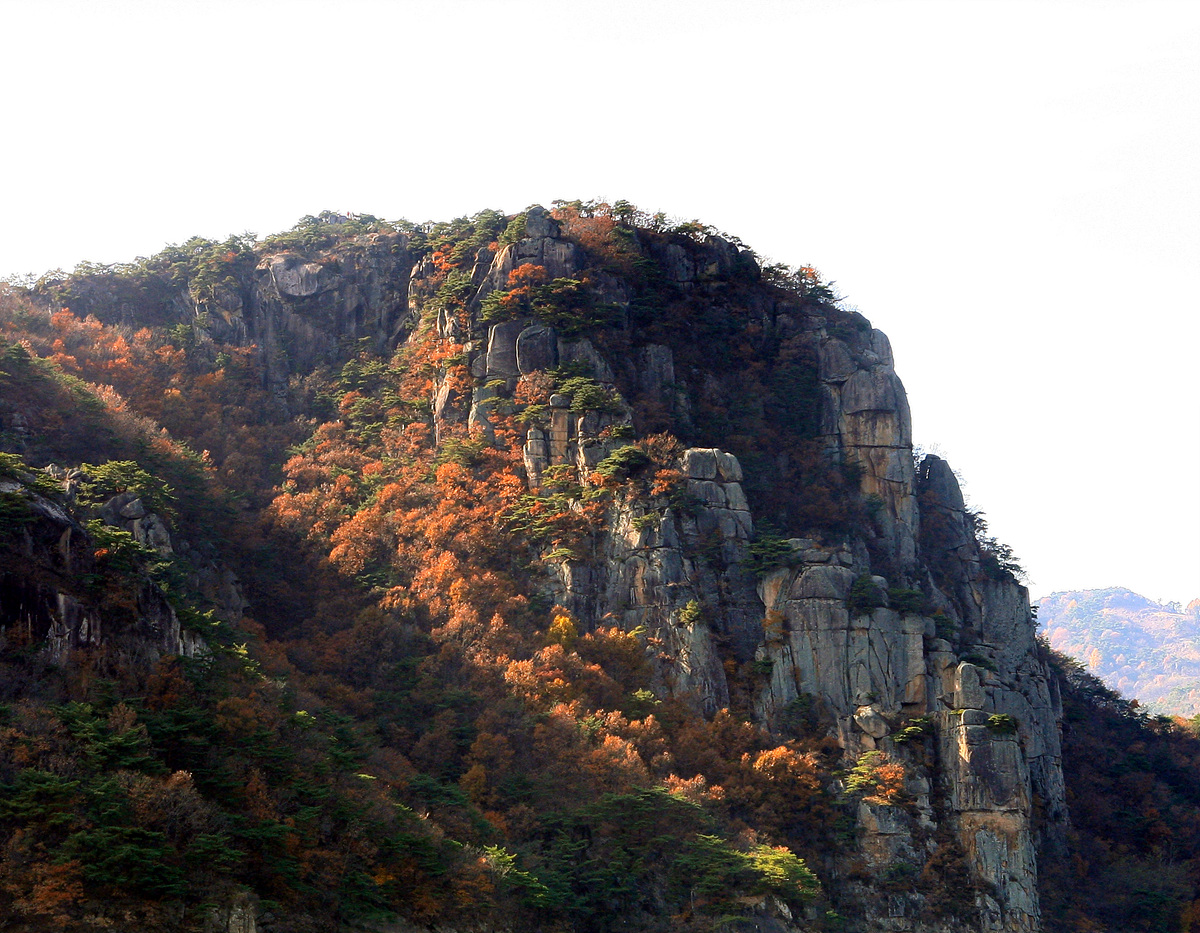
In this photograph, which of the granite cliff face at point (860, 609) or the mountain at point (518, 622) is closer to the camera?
the mountain at point (518, 622)

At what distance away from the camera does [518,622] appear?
5866 cm

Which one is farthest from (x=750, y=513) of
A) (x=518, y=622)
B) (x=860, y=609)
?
(x=518, y=622)

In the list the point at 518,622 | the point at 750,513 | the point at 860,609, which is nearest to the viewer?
the point at 860,609

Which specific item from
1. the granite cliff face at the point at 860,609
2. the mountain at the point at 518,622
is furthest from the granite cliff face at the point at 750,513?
the mountain at the point at 518,622

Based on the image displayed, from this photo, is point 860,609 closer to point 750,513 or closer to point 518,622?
point 750,513

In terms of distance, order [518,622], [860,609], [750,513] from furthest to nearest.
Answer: [750,513] → [518,622] → [860,609]

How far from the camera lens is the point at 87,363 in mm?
69750

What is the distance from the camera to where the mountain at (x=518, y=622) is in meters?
38.1

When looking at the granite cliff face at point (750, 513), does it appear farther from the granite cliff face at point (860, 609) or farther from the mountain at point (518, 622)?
the mountain at point (518, 622)

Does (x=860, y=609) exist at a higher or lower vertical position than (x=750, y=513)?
lower

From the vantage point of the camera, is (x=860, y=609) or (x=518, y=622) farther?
(x=518, y=622)

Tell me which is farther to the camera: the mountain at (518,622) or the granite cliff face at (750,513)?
the granite cliff face at (750,513)

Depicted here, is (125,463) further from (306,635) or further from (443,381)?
(443,381)

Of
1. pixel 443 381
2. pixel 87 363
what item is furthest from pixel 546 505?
pixel 87 363
